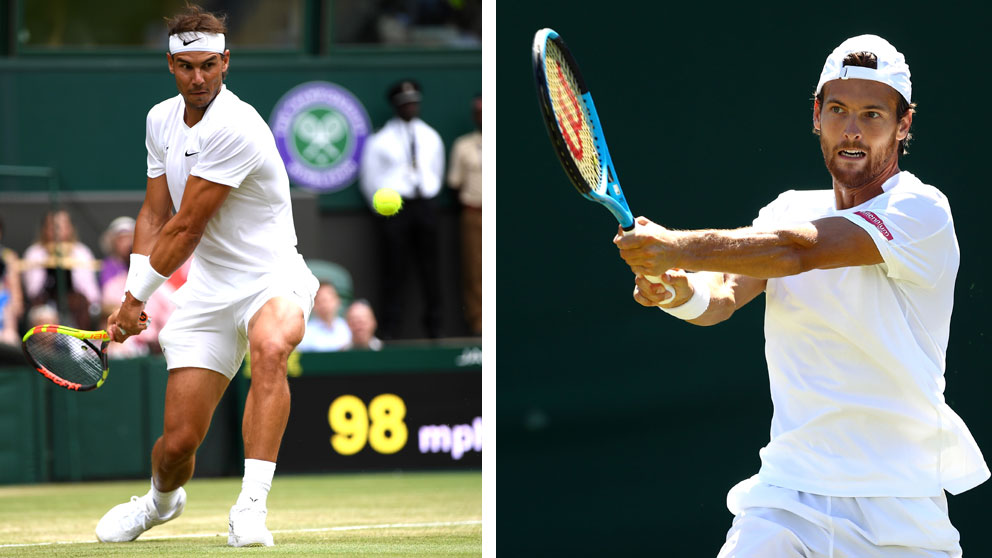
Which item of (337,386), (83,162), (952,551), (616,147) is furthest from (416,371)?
(952,551)

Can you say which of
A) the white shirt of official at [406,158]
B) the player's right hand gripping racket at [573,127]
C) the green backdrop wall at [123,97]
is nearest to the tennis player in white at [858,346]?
the player's right hand gripping racket at [573,127]

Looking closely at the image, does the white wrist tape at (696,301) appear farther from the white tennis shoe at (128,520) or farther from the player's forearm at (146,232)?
the white tennis shoe at (128,520)

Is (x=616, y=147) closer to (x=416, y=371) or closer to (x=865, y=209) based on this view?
(x=865, y=209)

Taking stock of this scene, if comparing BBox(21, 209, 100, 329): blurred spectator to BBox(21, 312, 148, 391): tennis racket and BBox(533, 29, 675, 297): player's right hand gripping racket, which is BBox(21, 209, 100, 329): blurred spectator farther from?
BBox(533, 29, 675, 297): player's right hand gripping racket

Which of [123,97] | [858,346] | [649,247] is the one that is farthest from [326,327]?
[649,247]

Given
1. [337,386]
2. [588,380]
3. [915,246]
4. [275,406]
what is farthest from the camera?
[337,386]

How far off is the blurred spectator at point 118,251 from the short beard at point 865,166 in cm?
698

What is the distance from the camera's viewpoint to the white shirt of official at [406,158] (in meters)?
11.6

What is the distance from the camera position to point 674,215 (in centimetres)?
529

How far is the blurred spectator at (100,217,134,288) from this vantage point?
9766 mm

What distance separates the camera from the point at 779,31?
5.30 meters

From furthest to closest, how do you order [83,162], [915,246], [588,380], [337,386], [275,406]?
[83,162] < [337,386] < [588,380] < [275,406] < [915,246]

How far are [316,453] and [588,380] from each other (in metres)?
4.85

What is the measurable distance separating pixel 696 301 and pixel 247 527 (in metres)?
2.06
